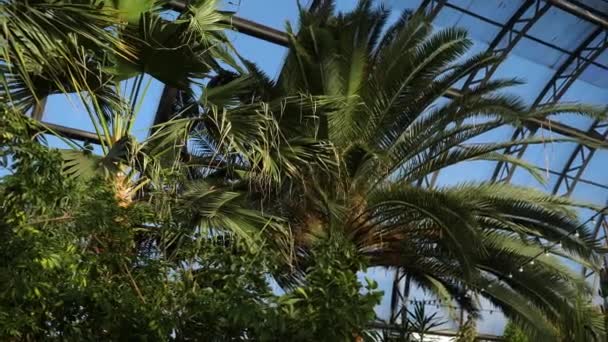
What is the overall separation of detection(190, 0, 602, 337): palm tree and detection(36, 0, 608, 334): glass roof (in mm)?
2442

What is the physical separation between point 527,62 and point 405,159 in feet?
26.6

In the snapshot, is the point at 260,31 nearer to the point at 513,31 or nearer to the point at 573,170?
the point at 513,31

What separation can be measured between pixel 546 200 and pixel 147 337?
21.3 ft

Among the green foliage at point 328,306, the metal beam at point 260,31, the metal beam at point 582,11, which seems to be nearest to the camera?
the green foliage at point 328,306

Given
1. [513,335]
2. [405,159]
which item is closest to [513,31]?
[513,335]

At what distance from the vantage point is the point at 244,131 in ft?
17.5

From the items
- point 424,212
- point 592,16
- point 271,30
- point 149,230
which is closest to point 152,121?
point 271,30

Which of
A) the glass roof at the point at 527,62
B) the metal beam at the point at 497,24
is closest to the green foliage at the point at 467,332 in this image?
the glass roof at the point at 527,62

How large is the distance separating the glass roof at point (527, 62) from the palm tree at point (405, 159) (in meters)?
2.44

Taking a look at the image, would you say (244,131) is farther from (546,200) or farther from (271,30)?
(271,30)

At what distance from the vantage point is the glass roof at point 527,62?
1255 centimetres

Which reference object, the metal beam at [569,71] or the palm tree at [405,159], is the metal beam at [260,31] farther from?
the metal beam at [569,71]

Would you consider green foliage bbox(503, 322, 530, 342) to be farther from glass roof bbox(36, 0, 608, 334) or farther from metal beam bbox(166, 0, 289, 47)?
metal beam bbox(166, 0, 289, 47)

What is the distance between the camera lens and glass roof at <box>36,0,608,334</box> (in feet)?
41.2
